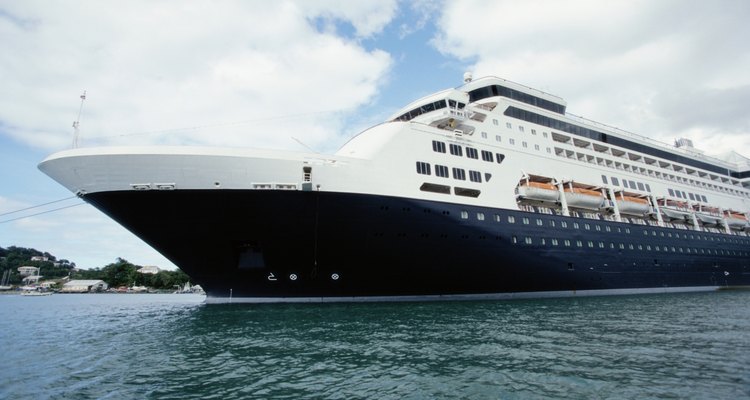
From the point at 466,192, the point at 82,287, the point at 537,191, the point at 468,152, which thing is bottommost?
the point at 82,287

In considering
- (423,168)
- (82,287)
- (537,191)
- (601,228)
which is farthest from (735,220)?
(82,287)

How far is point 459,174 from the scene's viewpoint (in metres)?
21.1

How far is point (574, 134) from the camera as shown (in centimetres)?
3014

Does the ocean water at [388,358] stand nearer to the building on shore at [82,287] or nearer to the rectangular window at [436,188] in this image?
the rectangular window at [436,188]

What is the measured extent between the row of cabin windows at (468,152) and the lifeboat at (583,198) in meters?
6.21

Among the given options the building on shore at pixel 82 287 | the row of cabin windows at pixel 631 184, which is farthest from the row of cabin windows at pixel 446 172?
the building on shore at pixel 82 287

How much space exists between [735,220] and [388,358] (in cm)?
4650

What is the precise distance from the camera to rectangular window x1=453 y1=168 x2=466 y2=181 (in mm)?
20913

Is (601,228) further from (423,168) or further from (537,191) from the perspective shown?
(423,168)

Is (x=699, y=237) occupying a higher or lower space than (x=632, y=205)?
lower

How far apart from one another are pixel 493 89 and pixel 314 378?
2576 centimetres

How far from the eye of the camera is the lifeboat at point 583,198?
1000 inches

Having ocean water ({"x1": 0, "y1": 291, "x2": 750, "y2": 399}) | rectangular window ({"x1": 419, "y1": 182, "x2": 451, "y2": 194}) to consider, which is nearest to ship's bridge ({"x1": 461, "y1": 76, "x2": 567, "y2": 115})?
rectangular window ({"x1": 419, "y1": 182, "x2": 451, "y2": 194})

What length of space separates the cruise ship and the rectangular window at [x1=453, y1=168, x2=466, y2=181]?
0.07m
